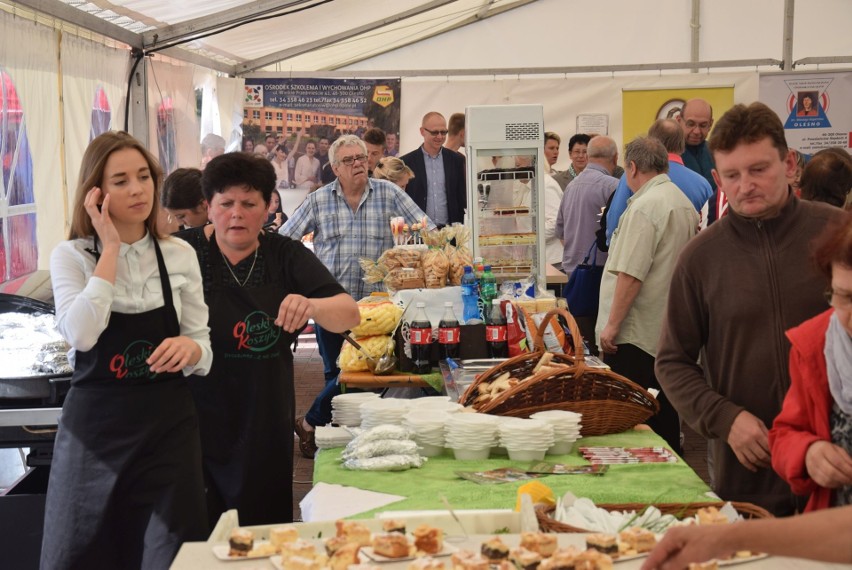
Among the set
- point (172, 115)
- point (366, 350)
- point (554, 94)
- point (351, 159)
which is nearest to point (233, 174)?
point (366, 350)

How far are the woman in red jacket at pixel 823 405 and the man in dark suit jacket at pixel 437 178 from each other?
20.1ft

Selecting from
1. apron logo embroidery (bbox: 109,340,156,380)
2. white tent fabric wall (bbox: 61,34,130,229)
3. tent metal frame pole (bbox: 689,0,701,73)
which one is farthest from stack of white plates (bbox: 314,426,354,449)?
tent metal frame pole (bbox: 689,0,701,73)

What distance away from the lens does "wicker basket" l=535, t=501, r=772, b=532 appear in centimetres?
213

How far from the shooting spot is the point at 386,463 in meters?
2.90

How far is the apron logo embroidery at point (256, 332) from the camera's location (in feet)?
10.5

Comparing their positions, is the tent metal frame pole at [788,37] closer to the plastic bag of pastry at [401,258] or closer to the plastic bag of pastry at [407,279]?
the plastic bag of pastry at [401,258]

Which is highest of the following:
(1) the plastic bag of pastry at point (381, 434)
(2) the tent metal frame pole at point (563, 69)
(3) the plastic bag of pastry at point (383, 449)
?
(2) the tent metal frame pole at point (563, 69)

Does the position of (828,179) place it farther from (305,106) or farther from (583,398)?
(305,106)

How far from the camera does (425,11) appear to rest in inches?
426

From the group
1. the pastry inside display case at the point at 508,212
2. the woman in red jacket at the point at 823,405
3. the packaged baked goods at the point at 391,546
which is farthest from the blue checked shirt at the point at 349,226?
the packaged baked goods at the point at 391,546

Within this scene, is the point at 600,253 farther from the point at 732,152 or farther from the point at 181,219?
the point at 732,152

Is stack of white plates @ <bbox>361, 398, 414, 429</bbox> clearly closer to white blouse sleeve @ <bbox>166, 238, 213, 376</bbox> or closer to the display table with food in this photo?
white blouse sleeve @ <bbox>166, 238, 213, 376</bbox>

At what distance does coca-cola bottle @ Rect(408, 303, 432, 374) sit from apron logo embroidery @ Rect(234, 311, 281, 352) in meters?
1.24

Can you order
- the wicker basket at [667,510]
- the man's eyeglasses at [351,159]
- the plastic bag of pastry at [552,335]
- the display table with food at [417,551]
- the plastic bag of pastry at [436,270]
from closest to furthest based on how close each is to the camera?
the display table with food at [417,551], the wicker basket at [667,510], the plastic bag of pastry at [552,335], the plastic bag of pastry at [436,270], the man's eyeglasses at [351,159]
